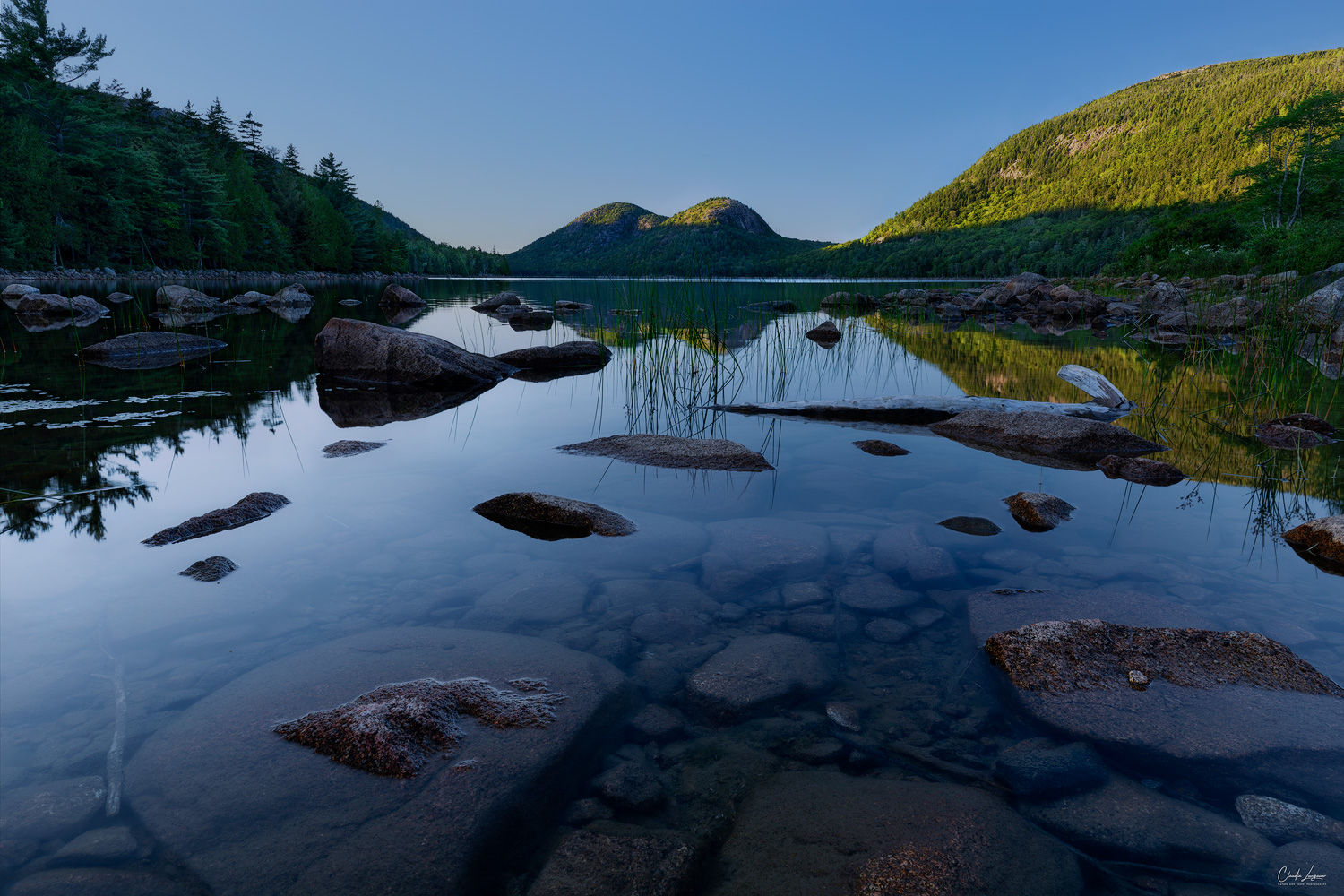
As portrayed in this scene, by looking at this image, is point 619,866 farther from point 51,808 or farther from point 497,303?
point 497,303

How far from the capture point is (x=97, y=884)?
4.13ft

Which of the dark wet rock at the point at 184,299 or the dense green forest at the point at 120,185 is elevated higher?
the dense green forest at the point at 120,185

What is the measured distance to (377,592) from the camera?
2.46m

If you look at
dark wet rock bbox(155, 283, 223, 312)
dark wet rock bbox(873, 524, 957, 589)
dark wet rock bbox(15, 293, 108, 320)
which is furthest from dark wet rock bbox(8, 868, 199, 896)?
dark wet rock bbox(155, 283, 223, 312)

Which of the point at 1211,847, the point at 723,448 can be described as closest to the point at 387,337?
the point at 723,448

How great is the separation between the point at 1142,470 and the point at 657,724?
11.7 ft

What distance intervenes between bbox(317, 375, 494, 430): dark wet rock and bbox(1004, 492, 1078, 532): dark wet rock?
174 inches

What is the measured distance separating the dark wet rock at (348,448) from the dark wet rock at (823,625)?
126 inches

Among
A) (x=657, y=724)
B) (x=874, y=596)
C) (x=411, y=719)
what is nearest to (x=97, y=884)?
(x=411, y=719)

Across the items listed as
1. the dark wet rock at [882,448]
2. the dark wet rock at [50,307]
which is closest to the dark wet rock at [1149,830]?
the dark wet rock at [882,448]

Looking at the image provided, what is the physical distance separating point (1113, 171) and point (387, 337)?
12989 centimetres

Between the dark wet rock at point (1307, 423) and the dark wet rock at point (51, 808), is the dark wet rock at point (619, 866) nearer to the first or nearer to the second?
the dark wet rock at point (51, 808)

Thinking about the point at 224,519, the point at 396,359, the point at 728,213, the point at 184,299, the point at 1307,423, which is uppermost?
the point at 728,213

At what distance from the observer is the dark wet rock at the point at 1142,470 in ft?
12.6
